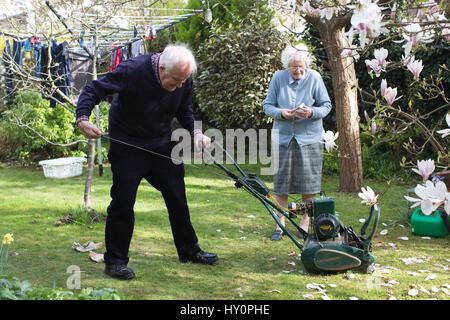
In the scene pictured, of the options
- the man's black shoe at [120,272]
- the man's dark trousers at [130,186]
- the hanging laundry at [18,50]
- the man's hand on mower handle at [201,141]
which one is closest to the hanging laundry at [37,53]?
the hanging laundry at [18,50]

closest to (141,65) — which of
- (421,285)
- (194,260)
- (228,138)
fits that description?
(194,260)

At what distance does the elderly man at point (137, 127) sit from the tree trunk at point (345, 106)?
3189 millimetres

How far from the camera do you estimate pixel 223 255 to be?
4008 mm

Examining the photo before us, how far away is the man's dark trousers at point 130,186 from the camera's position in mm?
3365

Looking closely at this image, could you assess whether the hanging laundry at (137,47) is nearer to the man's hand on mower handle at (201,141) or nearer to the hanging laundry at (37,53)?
the hanging laundry at (37,53)

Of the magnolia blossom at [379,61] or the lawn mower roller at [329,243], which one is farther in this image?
the lawn mower roller at [329,243]

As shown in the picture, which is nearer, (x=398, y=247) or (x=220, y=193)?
(x=398, y=247)

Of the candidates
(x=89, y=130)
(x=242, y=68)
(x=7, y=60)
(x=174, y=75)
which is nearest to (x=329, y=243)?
(x=174, y=75)

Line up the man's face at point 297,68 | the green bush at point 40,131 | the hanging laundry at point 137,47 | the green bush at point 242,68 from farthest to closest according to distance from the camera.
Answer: the green bush at point 40,131, the hanging laundry at point 137,47, the green bush at point 242,68, the man's face at point 297,68

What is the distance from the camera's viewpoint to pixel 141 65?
10.8 ft

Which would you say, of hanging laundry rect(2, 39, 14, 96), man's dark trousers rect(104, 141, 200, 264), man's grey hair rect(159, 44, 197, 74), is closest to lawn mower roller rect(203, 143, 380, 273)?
man's dark trousers rect(104, 141, 200, 264)

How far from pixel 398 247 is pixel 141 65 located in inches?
104
